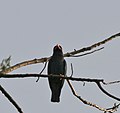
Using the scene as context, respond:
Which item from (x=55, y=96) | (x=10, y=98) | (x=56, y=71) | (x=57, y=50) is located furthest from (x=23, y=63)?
(x=57, y=50)

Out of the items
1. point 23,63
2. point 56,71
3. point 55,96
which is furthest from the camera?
point 55,96

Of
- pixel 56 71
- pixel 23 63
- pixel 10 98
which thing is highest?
pixel 56 71

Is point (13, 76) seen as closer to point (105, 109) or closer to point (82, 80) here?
point (82, 80)

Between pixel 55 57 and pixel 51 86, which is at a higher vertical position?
pixel 55 57

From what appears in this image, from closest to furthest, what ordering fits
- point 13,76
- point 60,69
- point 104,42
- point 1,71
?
point 13,76
point 1,71
point 104,42
point 60,69

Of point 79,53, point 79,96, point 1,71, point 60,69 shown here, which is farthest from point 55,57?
point 1,71

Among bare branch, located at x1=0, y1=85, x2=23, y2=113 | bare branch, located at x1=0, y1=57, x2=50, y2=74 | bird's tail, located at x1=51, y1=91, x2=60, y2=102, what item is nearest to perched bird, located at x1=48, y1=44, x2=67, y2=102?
bird's tail, located at x1=51, y1=91, x2=60, y2=102

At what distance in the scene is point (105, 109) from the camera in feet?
19.4

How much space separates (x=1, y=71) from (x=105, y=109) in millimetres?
1580

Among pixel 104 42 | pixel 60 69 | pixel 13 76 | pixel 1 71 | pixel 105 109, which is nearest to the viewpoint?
pixel 13 76

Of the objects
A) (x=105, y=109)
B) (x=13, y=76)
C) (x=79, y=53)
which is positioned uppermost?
(x=79, y=53)

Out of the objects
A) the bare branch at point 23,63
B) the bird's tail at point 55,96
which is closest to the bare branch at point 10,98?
the bare branch at point 23,63

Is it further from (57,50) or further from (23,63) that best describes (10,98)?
(57,50)

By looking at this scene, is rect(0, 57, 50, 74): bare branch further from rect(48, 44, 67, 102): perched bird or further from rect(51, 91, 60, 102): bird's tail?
rect(51, 91, 60, 102): bird's tail
